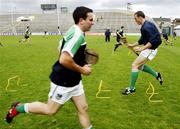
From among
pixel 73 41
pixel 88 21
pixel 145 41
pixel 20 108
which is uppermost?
pixel 88 21

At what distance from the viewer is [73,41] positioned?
4961 millimetres

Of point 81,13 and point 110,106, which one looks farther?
point 110,106

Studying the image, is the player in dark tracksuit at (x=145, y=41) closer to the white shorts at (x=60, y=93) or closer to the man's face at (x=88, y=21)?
the man's face at (x=88, y=21)

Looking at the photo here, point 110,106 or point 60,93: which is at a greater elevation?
point 60,93

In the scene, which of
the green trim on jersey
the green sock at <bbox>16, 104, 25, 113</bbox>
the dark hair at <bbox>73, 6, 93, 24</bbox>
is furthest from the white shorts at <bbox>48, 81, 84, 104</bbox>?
the dark hair at <bbox>73, 6, 93, 24</bbox>

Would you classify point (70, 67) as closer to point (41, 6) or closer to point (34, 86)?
point (34, 86)

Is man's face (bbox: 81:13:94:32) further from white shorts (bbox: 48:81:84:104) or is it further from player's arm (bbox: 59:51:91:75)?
white shorts (bbox: 48:81:84:104)

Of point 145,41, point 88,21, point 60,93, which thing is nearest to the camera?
point 88,21

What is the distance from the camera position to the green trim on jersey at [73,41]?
4.95 meters

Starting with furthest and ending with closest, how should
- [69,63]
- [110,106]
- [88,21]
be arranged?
[110,106] → [88,21] → [69,63]

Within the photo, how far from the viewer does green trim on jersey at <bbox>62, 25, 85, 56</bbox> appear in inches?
195

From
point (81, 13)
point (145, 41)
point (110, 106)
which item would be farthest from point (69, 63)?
point (145, 41)

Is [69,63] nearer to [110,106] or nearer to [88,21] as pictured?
[88,21]

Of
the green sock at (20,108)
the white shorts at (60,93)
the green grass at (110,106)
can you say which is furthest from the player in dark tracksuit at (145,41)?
the white shorts at (60,93)
